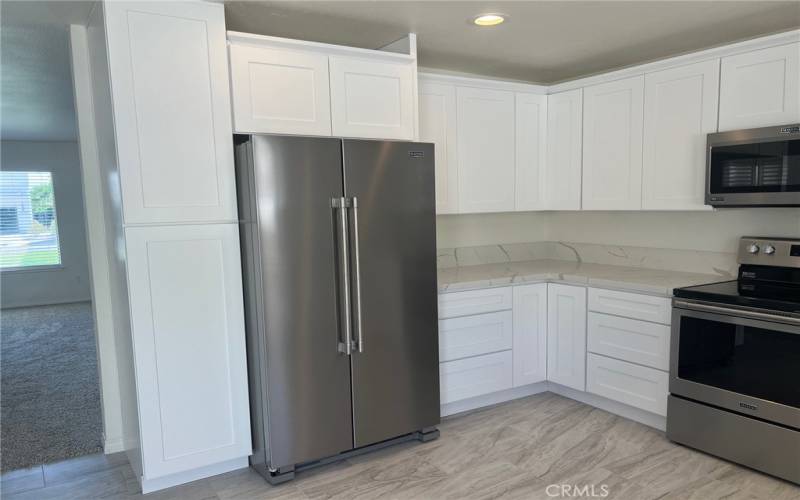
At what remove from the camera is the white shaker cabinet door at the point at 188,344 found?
2.36 metres

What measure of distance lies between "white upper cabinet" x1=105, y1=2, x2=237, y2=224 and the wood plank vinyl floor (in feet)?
4.44

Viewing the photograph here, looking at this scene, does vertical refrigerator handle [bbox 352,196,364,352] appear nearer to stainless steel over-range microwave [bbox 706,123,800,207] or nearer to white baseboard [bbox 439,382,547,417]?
white baseboard [bbox 439,382,547,417]

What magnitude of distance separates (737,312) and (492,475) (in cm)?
144

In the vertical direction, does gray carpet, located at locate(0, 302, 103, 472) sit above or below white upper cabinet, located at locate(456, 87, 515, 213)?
below

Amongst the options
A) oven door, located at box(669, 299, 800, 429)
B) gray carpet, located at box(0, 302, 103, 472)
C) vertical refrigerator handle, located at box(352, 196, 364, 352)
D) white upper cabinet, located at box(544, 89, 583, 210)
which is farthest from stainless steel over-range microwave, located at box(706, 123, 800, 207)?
gray carpet, located at box(0, 302, 103, 472)

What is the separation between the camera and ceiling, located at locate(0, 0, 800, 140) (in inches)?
101

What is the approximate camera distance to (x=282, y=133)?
260cm

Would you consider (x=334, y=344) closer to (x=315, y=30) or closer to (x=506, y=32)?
(x=315, y=30)

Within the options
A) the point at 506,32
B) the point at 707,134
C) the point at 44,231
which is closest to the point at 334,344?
the point at 506,32

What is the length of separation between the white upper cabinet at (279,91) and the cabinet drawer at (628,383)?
2172mm

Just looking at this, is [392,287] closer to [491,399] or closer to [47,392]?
[491,399]

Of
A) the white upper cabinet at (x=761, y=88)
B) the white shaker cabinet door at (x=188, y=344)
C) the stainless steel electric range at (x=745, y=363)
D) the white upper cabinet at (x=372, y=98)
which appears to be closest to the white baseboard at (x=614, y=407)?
the stainless steel electric range at (x=745, y=363)

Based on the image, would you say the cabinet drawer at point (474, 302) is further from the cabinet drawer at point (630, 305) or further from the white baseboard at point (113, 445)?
the white baseboard at point (113, 445)

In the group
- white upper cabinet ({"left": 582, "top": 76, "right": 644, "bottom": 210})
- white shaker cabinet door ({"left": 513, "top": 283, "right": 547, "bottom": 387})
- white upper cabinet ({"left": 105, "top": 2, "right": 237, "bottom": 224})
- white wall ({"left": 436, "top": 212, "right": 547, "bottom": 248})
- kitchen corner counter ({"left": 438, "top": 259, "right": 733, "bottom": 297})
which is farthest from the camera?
white wall ({"left": 436, "top": 212, "right": 547, "bottom": 248})
